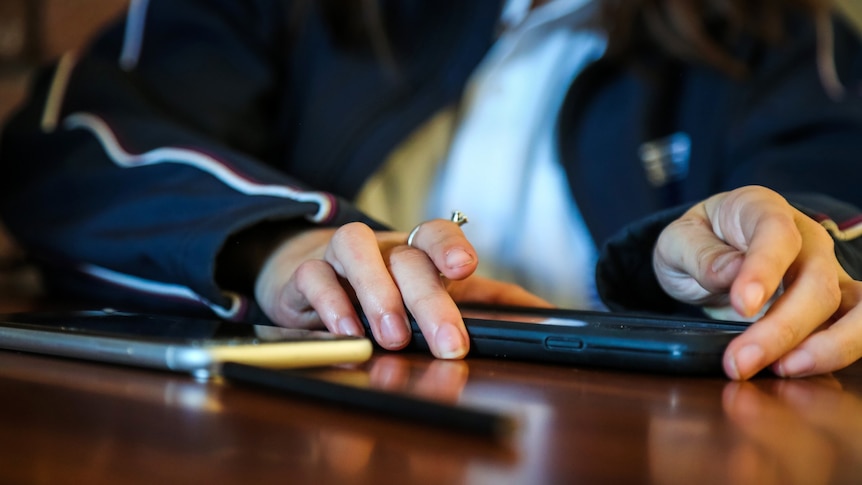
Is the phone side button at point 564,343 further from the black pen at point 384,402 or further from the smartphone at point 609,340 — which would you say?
the black pen at point 384,402

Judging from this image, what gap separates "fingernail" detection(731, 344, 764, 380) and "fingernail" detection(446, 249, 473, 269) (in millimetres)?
115

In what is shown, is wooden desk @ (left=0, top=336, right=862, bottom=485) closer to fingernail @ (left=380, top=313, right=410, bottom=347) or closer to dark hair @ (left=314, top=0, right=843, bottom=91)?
fingernail @ (left=380, top=313, right=410, bottom=347)

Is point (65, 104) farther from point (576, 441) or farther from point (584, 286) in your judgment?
point (576, 441)

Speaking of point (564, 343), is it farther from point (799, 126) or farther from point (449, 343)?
point (799, 126)

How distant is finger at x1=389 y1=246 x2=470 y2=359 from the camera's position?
1.09ft

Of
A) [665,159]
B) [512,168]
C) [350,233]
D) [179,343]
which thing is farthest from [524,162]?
[179,343]

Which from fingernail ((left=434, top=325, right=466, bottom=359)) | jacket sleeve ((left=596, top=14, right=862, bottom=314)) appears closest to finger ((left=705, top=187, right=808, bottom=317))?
fingernail ((left=434, top=325, right=466, bottom=359))

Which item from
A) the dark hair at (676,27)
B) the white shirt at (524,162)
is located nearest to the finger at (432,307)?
the white shirt at (524,162)

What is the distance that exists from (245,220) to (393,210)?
32 cm

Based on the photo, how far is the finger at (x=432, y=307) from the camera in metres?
0.33

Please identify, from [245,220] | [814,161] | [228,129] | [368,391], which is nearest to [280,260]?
[245,220]

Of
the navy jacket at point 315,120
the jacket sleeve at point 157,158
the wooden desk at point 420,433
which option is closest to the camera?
the wooden desk at point 420,433

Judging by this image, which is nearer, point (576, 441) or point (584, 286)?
point (576, 441)

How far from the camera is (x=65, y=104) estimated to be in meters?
0.68
